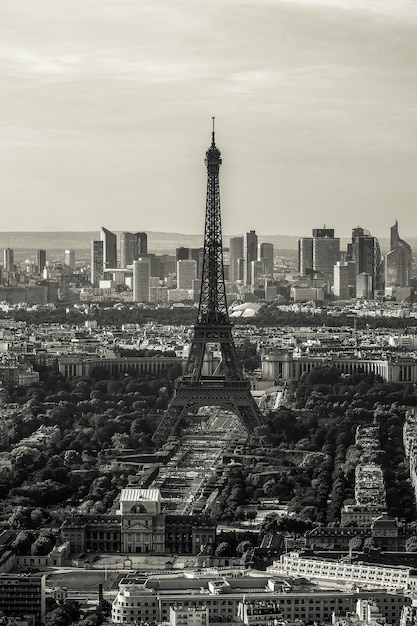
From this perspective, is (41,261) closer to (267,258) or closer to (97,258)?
(97,258)

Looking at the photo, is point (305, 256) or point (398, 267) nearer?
point (398, 267)

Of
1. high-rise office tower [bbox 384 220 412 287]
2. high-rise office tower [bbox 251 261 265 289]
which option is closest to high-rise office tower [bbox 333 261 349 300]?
high-rise office tower [bbox 384 220 412 287]

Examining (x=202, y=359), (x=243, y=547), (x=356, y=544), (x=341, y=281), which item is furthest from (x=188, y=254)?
(x=356, y=544)

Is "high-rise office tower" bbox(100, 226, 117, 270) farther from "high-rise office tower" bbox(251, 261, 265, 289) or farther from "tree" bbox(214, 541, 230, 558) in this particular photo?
"tree" bbox(214, 541, 230, 558)

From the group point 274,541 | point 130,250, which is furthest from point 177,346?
point 130,250

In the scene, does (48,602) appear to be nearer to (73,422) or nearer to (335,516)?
(335,516)
